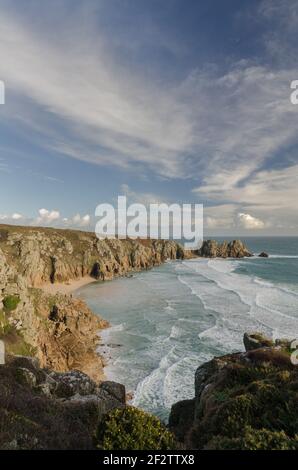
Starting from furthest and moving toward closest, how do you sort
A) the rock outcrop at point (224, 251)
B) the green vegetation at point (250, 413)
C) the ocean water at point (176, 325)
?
the rock outcrop at point (224, 251)
the ocean water at point (176, 325)
the green vegetation at point (250, 413)

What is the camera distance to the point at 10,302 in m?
25.0

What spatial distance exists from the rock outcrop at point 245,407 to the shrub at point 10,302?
51.4 feet

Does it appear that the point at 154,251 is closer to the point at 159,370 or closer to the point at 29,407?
the point at 159,370

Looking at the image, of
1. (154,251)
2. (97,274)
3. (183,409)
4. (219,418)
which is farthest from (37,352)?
(154,251)

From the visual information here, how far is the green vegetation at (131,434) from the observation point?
24.1 ft

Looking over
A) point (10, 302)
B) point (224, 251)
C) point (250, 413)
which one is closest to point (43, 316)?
point (10, 302)

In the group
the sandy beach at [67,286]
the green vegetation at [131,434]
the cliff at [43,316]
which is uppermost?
the green vegetation at [131,434]

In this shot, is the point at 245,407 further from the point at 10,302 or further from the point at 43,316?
the point at 43,316

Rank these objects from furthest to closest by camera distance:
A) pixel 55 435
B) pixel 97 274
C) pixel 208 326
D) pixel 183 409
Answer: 1. pixel 97 274
2. pixel 208 326
3. pixel 183 409
4. pixel 55 435

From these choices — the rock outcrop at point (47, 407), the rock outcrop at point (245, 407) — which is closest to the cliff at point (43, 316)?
the rock outcrop at point (47, 407)

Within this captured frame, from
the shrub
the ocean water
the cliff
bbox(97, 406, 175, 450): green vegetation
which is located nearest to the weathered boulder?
the ocean water

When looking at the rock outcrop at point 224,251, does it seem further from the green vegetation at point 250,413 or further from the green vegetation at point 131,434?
the green vegetation at point 131,434

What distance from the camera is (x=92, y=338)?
35.2m
